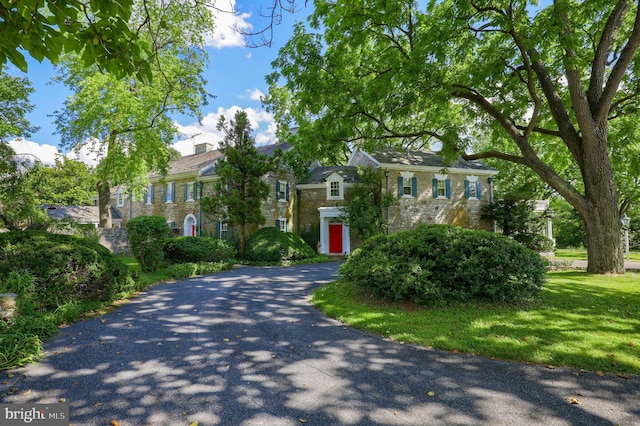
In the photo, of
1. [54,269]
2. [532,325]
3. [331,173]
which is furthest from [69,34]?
[331,173]

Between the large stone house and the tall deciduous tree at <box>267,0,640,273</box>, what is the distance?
8.71 meters

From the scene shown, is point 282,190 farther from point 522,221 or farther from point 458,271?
point 458,271

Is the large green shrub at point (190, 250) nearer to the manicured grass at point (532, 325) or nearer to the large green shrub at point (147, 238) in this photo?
the large green shrub at point (147, 238)

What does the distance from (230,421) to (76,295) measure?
5517mm

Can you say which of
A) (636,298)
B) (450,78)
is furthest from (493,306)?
(450,78)

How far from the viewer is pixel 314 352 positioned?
4.60m

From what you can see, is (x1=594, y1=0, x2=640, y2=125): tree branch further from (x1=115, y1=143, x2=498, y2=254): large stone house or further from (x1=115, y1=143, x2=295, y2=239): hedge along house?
(x1=115, y1=143, x2=295, y2=239): hedge along house

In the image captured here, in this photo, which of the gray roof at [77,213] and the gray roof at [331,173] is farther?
the gray roof at [77,213]

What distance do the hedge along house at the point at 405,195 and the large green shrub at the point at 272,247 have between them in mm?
3843

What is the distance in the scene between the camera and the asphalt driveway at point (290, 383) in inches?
119

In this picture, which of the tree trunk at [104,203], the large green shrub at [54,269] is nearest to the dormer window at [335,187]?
the tree trunk at [104,203]

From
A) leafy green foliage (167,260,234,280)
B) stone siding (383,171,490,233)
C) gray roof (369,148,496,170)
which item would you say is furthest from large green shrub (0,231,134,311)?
gray roof (369,148,496,170)

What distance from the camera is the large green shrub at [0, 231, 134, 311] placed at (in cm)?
587

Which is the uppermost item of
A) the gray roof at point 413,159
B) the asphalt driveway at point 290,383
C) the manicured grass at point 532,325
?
the gray roof at point 413,159
